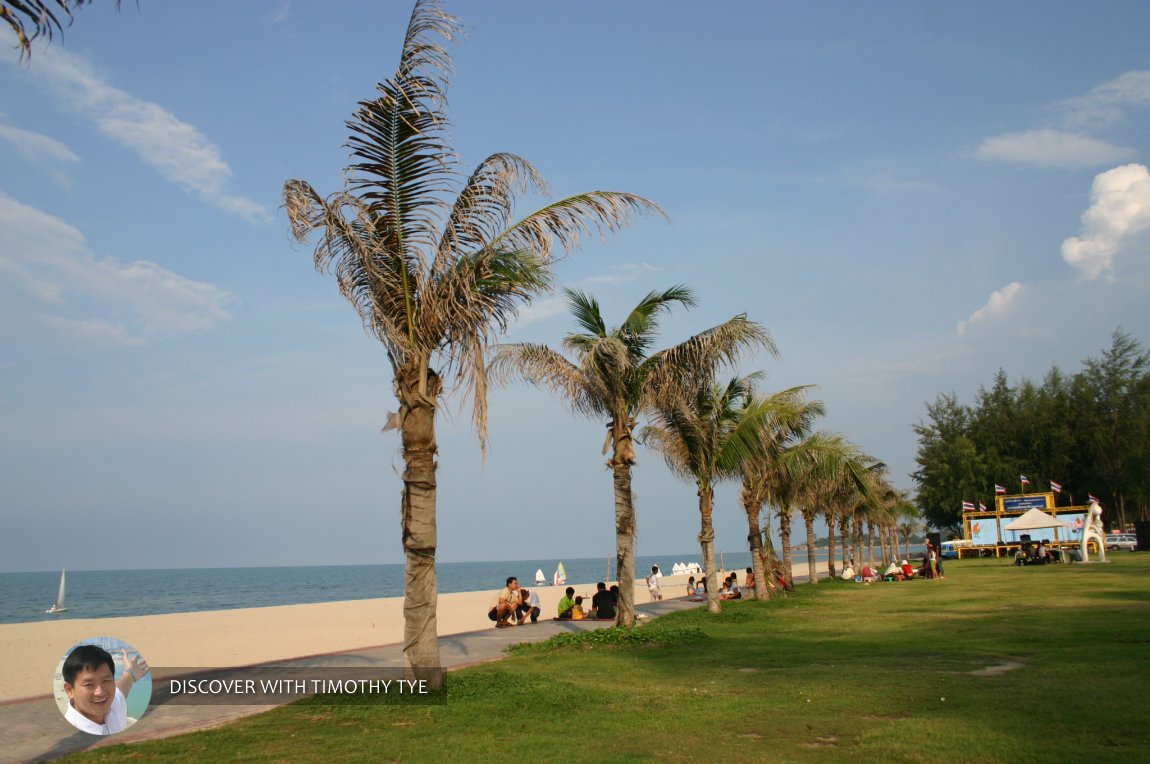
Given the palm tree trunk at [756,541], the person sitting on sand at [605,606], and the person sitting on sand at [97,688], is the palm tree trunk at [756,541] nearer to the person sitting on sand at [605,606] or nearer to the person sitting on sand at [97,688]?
the person sitting on sand at [605,606]

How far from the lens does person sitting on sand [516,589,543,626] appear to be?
1912 centimetres

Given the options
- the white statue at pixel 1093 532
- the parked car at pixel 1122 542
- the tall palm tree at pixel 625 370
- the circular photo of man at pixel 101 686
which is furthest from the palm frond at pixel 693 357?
the parked car at pixel 1122 542

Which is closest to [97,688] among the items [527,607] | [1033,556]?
[527,607]

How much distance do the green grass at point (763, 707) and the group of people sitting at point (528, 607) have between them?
15.2 feet

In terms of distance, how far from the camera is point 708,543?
19.8 meters

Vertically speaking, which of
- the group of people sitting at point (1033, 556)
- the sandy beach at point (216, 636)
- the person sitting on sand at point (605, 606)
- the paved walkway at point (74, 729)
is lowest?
the sandy beach at point (216, 636)

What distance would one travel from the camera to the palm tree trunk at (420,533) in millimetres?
8719

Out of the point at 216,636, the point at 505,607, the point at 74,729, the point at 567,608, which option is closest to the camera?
the point at 74,729

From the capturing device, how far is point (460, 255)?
968cm

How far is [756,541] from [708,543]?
16.3 ft

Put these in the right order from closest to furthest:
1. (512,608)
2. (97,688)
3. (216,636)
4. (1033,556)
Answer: (97,688) < (512,608) < (216,636) < (1033,556)

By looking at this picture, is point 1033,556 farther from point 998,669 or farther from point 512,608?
point 998,669

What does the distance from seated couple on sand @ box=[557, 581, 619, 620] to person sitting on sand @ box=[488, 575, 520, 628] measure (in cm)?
124

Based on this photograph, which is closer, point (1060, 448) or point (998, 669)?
point (998, 669)
